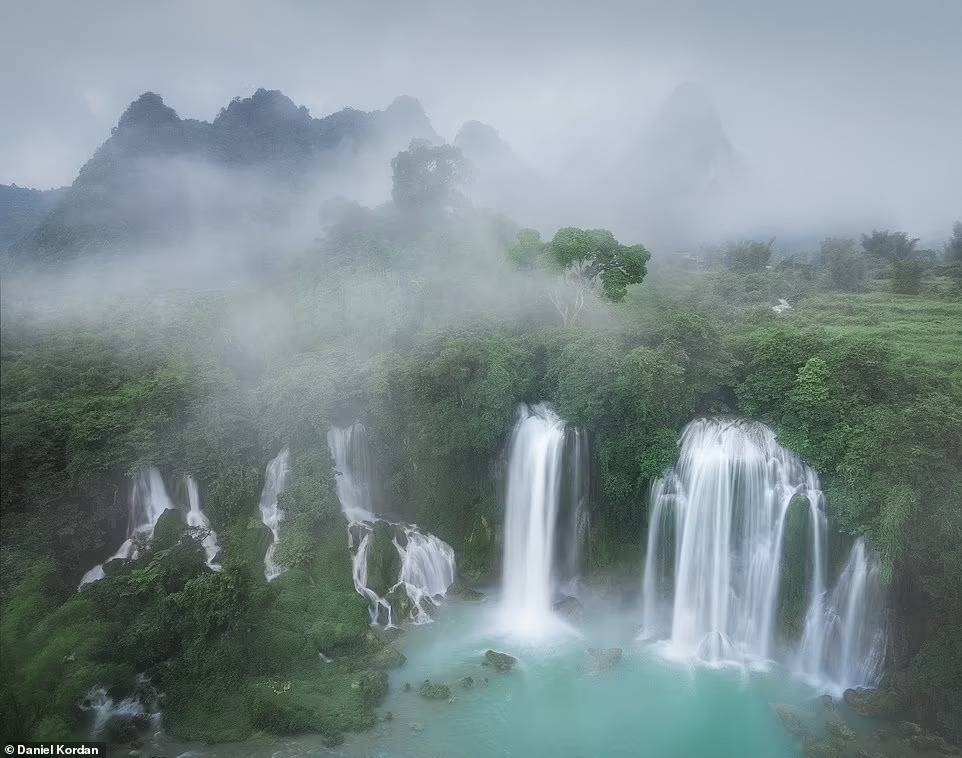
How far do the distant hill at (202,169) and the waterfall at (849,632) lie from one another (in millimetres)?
42692

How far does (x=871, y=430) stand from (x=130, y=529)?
20.2 meters

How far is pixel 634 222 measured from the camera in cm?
4506

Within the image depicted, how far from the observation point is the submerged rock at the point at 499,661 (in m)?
15.3

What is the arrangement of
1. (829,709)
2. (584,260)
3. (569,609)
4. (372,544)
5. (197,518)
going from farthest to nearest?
1. (584,260)
2. (197,518)
3. (372,544)
4. (569,609)
5. (829,709)

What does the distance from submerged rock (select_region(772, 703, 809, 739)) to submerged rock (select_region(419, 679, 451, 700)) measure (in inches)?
294

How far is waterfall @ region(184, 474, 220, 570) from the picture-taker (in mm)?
17797

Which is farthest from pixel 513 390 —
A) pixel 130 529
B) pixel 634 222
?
Result: pixel 634 222

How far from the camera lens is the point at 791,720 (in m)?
13.2

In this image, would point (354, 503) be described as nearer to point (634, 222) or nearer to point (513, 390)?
point (513, 390)

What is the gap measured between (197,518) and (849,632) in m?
18.0

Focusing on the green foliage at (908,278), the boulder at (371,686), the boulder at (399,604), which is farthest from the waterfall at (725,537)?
the green foliage at (908,278)

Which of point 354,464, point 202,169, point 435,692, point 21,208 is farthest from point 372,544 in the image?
point 202,169

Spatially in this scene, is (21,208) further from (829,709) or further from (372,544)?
(829,709)

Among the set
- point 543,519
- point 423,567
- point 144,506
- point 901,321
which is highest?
point 901,321
